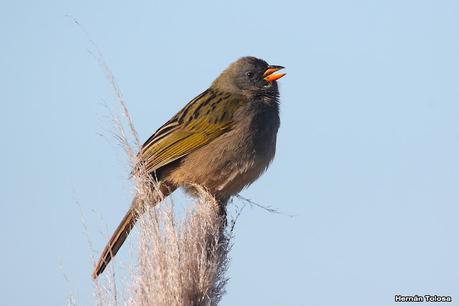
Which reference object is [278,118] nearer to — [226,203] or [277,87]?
[277,87]

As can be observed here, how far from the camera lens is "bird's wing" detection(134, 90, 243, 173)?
22.2 ft

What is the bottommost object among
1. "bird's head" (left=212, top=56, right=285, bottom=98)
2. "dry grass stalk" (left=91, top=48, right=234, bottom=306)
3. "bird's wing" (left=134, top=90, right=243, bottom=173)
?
"dry grass stalk" (left=91, top=48, right=234, bottom=306)

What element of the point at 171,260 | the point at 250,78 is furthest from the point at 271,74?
the point at 171,260

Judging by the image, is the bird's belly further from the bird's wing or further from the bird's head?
the bird's head

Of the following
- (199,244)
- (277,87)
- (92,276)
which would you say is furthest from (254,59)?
(92,276)

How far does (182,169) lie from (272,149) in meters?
0.88

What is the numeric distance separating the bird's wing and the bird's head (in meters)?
0.29

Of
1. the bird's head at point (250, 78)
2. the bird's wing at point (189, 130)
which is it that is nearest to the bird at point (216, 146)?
the bird's wing at point (189, 130)

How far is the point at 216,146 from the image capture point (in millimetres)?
6836

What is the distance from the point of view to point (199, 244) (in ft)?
14.7

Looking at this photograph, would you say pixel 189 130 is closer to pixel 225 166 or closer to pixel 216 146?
pixel 216 146

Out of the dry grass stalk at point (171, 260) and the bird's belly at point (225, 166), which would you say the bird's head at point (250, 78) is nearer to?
the bird's belly at point (225, 166)

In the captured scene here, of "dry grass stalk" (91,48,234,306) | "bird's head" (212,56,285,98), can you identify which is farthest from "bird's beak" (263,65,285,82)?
"dry grass stalk" (91,48,234,306)

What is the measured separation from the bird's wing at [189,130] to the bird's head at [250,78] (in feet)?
0.95
